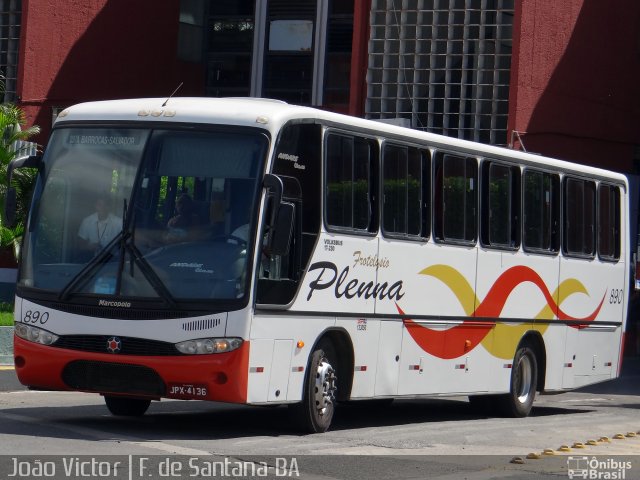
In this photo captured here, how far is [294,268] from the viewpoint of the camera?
11.7 meters

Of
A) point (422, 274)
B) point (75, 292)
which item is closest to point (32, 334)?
point (75, 292)

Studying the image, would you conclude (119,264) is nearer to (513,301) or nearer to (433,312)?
(433,312)

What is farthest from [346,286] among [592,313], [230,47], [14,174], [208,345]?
[230,47]

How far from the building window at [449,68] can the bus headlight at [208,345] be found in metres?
15.4

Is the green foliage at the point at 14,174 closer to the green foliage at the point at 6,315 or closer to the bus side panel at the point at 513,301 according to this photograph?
the green foliage at the point at 6,315

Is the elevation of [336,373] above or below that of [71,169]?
below

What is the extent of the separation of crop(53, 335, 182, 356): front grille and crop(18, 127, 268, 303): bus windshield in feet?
1.19

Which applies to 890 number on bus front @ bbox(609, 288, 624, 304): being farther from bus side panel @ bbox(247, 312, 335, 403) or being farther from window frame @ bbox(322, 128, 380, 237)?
bus side panel @ bbox(247, 312, 335, 403)

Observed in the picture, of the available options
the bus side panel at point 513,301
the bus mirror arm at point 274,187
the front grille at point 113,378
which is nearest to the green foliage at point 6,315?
the bus side panel at point 513,301

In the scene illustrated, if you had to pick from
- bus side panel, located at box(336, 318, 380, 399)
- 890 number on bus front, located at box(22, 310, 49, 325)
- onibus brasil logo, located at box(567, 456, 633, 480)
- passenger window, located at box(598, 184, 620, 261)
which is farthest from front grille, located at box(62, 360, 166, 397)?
passenger window, located at box(598, 184, 620, 261)

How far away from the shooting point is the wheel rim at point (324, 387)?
39.8ft

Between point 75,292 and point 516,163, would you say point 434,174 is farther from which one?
point 75,292

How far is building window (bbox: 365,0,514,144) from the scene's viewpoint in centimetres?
2589

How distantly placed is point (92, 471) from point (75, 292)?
2.74m
